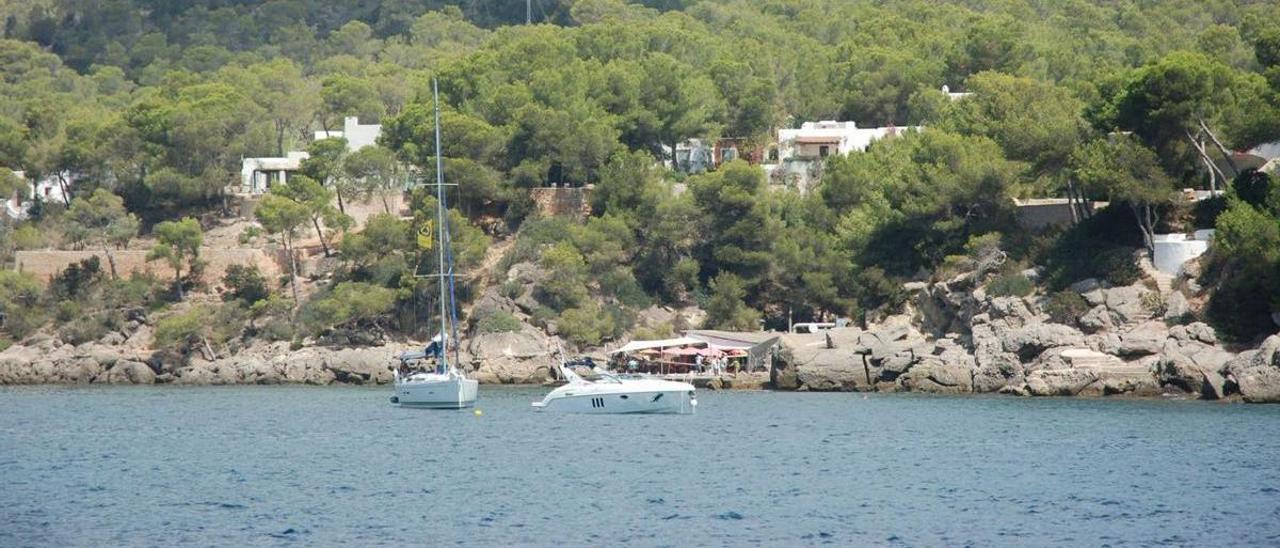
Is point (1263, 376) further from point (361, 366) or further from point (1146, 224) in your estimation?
point (361, 366)

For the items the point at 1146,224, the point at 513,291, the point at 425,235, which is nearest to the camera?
the point at 1146,224

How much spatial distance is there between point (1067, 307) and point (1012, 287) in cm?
197

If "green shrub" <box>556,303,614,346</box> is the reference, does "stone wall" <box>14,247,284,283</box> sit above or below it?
above

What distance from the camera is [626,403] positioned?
45.4 m

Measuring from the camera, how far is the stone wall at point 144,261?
63.6 m

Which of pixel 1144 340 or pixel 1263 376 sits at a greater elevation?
pixel 1144 340

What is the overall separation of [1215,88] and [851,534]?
2476cm

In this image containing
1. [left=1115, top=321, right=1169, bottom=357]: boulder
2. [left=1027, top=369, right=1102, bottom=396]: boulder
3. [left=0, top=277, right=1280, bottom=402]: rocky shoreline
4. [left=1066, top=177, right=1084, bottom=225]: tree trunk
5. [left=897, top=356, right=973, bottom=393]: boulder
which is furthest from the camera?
[left=1066, top=177, right=1084, bottom=225]: tree trunk

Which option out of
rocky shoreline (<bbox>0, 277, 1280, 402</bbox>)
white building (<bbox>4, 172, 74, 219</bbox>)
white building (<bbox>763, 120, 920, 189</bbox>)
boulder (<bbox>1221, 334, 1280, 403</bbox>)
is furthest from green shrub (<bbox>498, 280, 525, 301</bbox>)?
boulder (<bbox>1221, 334, 1280, 403</bbox>)

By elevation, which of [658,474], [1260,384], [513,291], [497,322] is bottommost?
[658,474]

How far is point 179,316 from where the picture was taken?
60438 mm

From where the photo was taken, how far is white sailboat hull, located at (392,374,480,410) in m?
46.6

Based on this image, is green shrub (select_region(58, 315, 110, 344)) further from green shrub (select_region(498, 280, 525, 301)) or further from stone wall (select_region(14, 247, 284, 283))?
green shrub (select_region(498, 280, 525, 301))

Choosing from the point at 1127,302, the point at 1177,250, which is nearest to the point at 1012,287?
the point at 1127,302
